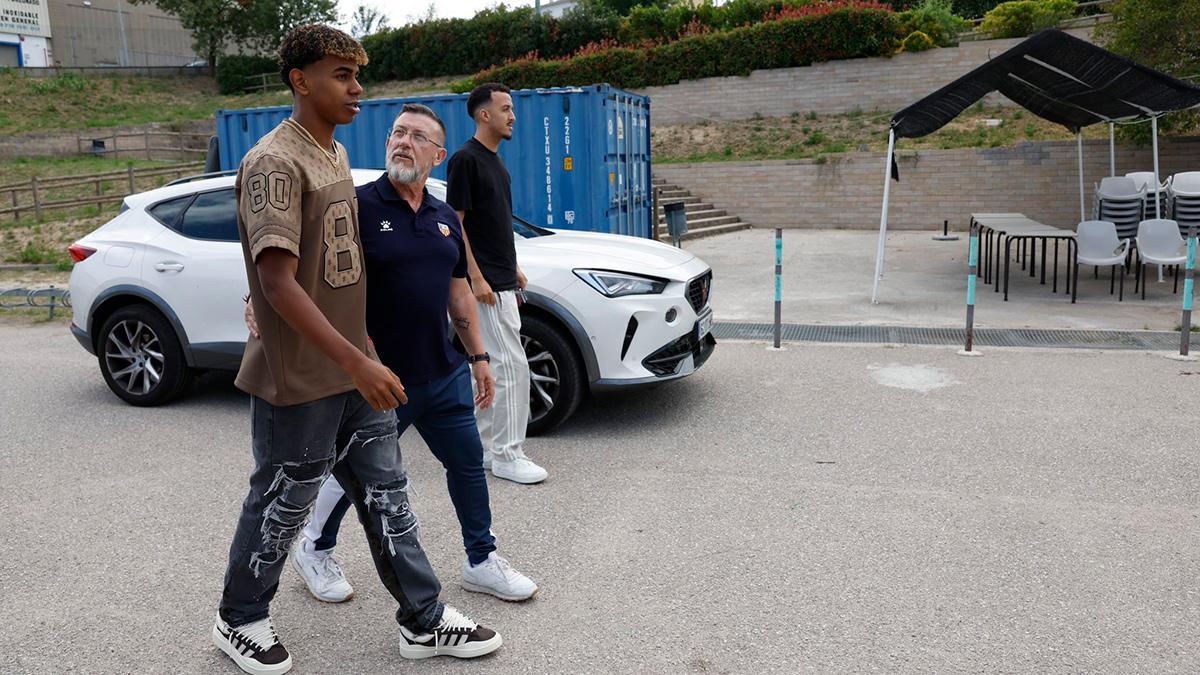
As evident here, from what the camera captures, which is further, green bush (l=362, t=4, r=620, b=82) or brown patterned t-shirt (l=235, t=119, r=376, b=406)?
green bush (l=362, t=4, r=620, b=82)

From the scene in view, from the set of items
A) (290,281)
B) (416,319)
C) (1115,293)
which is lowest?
(1115,293)

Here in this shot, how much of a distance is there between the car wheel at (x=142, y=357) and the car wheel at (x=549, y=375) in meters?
2.54

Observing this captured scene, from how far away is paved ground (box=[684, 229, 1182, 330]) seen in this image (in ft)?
32.3

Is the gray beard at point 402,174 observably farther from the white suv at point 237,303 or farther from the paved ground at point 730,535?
the white suv at point 237,303

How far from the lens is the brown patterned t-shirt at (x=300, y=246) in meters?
2.68

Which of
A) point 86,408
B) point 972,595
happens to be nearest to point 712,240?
point 86,408

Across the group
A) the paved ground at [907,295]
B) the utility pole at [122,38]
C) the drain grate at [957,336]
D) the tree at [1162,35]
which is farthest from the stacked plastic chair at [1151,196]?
the utility pole at [122,38]

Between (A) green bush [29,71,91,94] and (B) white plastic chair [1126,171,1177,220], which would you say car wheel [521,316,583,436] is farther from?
(A) green bush [29,71,91,94]

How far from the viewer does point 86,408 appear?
6812 mm

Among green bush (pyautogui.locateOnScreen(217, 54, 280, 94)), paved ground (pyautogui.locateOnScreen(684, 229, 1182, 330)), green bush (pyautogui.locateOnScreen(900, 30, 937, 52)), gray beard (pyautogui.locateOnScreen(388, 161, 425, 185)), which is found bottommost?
paved ground (pyautogui.locateOnScreen(684, 229, 1182, 330))

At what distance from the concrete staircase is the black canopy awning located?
7.94m

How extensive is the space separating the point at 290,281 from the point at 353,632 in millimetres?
1446

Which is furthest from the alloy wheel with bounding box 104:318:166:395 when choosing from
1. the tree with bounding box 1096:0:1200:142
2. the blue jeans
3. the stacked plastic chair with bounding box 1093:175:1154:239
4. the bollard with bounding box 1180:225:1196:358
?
the tree with bounding box 1096:0:1200:142

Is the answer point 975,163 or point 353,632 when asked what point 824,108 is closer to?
point 975,163
